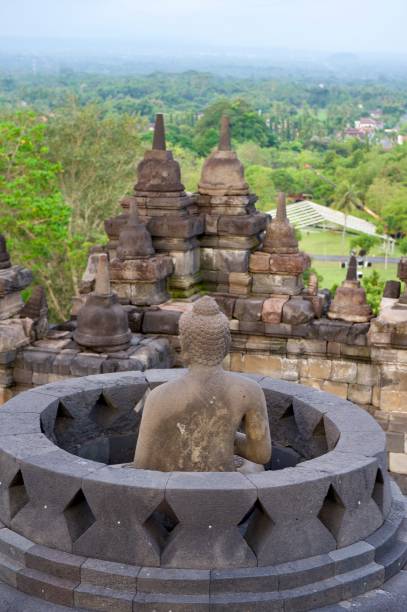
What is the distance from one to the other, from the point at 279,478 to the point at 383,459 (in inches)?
30.2

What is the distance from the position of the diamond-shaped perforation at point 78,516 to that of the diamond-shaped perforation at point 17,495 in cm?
35

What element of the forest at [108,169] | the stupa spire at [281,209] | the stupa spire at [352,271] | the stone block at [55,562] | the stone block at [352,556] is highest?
the stupa spire at [281,209]

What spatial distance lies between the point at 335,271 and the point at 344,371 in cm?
4228

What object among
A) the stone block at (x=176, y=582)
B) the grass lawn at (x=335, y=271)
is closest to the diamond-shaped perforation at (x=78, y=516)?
the stone block at (x=176, y=582)

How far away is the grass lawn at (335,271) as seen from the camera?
155 feet

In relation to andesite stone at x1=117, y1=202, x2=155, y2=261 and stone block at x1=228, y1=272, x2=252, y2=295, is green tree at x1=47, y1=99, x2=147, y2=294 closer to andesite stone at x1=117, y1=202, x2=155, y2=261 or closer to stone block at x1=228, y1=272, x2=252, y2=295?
stone block at x1=228, y1=272, x2=252, y2=295

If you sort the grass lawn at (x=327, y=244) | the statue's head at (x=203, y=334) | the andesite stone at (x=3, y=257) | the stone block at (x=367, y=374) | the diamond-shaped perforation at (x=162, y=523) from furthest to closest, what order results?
the grass lawn at (x=327, y=244) → the stone block at (x=367, y=374) → the andesite stone at (x=3, y=257) → the statue's head at (x=203, y=334) → the diamond-shaped perforation at (x=162, y=523)

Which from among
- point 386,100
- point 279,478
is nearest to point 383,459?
point 279,478

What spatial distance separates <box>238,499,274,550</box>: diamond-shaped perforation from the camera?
4109 millimetres

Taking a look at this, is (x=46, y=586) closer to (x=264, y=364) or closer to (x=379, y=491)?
(x=379, y=491)

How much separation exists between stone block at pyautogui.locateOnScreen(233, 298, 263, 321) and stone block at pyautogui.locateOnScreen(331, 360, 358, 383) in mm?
987

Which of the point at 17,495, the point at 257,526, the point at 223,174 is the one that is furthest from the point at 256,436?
the point at 223,174

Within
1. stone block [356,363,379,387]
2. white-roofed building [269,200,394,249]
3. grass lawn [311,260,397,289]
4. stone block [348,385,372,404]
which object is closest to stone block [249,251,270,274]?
stone block [356,363,379,387]

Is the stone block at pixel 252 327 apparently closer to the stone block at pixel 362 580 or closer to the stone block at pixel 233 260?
the stone block at pixel 233 260
